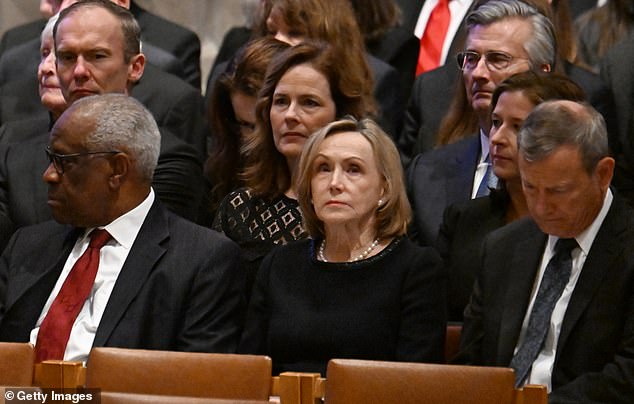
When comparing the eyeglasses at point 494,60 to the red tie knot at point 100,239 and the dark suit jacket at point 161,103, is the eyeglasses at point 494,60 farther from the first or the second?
the red tie knot at point 100,239

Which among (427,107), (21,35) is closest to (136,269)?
(427,107)

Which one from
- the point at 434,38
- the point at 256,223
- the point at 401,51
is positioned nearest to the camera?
the point at 256,223

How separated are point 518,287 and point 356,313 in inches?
16.0

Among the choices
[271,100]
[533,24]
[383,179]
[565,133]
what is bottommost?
[383,179]

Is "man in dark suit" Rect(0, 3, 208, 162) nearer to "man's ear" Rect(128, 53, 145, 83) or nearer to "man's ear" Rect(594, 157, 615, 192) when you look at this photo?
"man's ear" Rect(128, 53, 145, 83)

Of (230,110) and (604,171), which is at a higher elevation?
(230,110)

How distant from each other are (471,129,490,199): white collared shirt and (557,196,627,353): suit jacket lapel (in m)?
0.82

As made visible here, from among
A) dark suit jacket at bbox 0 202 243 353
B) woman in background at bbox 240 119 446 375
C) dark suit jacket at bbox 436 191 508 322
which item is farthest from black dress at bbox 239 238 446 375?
dark suit jacket at bbox 436 191 508 322

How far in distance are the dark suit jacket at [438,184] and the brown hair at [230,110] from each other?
0.57m

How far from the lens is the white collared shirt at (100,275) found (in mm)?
Answer: 3730

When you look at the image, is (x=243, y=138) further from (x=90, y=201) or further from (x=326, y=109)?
(x=90, y=201)

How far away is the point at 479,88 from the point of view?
4.24 m

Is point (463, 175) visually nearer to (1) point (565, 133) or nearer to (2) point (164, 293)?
(1) point (565, 133)

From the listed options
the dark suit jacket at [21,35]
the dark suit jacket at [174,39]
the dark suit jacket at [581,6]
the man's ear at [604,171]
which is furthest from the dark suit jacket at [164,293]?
the dark suit jacket at [581,6]
